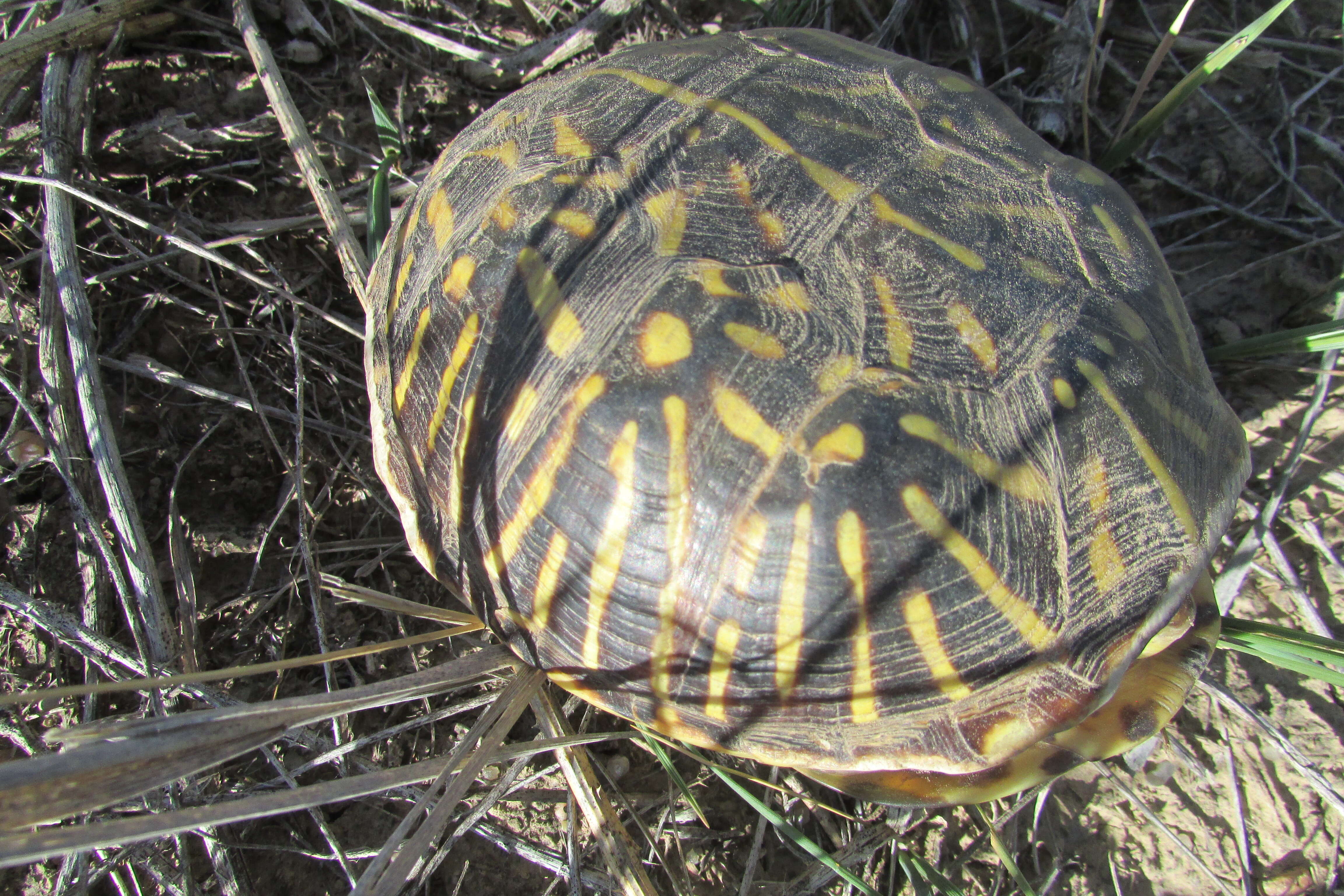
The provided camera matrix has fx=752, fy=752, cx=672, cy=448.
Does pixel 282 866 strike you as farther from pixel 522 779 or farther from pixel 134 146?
pixel 134 146

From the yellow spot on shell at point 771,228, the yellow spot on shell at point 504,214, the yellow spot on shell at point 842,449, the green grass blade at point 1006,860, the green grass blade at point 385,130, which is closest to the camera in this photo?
the yellow spot on shell at point 842,449

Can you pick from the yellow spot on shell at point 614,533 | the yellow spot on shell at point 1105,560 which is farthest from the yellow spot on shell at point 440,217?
the yellow spot on shell at point 1105,560

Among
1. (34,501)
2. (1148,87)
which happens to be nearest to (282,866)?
(34,501)

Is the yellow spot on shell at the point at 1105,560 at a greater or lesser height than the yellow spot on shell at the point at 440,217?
lesser

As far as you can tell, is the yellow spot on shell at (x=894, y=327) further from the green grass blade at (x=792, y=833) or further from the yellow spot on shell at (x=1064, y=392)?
the green grass blade at (x=792, y=833)

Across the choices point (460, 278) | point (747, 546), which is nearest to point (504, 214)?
point (460, 278)

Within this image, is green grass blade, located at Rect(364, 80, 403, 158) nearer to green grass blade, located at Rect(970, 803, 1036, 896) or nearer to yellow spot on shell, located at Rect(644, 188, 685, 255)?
yellow spot on shell, located at Rect(644, 188, 685, 255)

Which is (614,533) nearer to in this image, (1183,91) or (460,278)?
(460,278)

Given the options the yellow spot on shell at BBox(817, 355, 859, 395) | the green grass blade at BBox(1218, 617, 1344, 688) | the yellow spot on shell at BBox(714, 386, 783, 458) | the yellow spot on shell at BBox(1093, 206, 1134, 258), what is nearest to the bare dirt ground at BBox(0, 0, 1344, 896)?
the green grass blade at BBox(1218, 617, 1344, 688)
